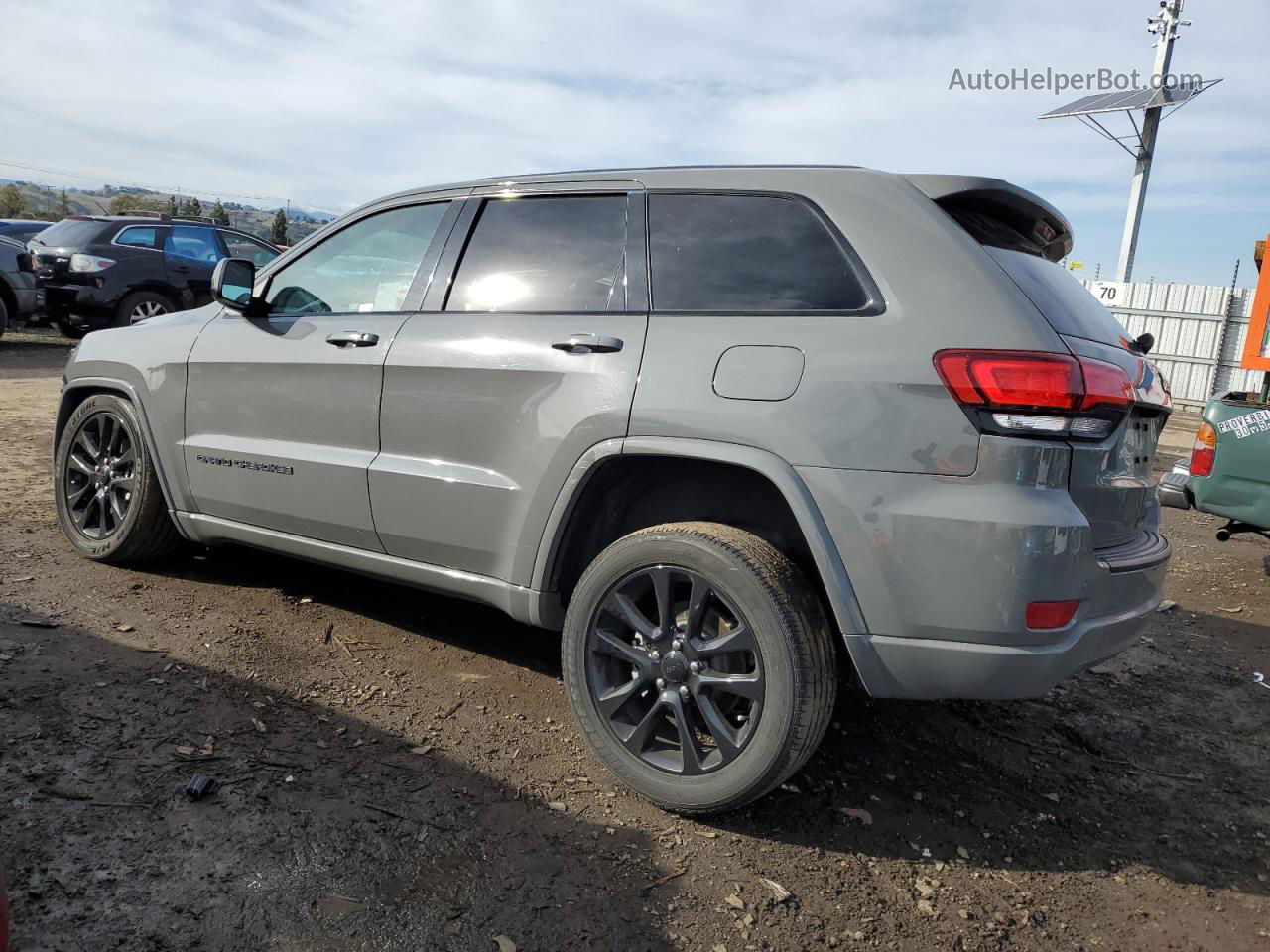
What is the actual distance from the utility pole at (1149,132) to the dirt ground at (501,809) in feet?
66.6

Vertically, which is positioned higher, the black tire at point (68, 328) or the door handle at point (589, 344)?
the door handle at point (589, 344)

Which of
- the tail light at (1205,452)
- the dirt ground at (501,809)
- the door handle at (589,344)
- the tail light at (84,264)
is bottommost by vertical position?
the dirt ground at (501,809)

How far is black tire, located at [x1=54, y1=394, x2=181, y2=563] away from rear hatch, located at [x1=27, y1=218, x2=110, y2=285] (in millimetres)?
8632

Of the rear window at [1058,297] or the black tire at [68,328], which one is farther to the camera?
the black tire at [68,328]

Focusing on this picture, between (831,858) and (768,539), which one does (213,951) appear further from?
(768,539)

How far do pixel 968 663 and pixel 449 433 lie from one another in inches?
68.5

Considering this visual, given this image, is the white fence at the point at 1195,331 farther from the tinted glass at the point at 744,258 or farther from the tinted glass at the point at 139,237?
the tinted glass at the point at 744,258

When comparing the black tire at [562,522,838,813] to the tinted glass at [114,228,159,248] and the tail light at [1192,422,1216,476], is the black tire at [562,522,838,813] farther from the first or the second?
the tinted glass at [114,228,159,248]

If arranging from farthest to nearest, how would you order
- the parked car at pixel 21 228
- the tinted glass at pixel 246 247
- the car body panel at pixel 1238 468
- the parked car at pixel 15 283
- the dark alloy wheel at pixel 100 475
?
1. the parked car at pixel 21 228
2. the tinted glass at pixel 246 247
3. the parked car at pixel 15 283
4. the car body panel at pixel 1238 468
5. the dark alloy wheel at pixel 100 475

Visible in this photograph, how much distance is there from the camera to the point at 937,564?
229 cm

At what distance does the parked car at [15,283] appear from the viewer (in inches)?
451

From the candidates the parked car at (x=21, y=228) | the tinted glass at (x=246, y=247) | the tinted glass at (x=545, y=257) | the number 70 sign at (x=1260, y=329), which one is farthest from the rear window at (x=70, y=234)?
the number 70 sign at (x=1260, y=329)

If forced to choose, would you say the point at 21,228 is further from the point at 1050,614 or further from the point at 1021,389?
the point at 1050,614

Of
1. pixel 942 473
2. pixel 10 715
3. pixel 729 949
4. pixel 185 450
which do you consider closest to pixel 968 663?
pixel 942 473
